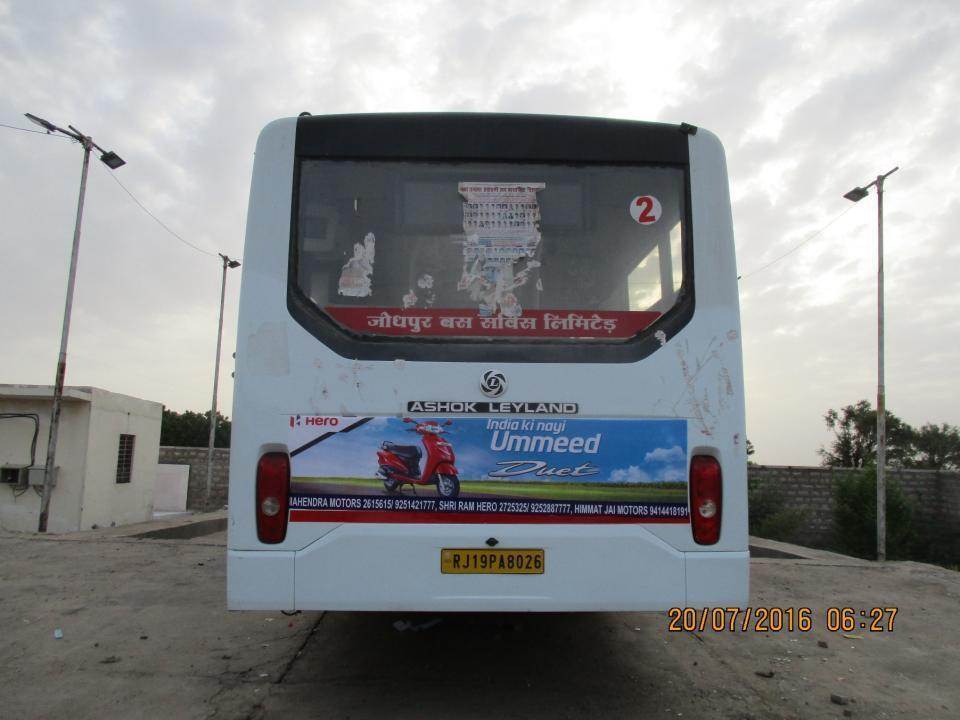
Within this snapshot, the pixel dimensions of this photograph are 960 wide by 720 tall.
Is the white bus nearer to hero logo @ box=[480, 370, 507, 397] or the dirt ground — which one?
hero logo @ box=[480, 370, 507, 397]

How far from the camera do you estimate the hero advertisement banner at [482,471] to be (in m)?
3.58

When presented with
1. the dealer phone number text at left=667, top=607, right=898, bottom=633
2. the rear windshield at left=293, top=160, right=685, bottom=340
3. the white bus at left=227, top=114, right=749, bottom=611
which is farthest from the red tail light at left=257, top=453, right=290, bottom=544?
the dealer phone number text at left=667, top=607, right=898, bottom=633

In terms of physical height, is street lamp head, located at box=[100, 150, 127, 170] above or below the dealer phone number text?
above

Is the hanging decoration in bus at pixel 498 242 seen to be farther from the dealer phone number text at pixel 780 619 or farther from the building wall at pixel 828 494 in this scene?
the building wall at pixel 828 494

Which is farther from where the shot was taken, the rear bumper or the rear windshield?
the rear windshield

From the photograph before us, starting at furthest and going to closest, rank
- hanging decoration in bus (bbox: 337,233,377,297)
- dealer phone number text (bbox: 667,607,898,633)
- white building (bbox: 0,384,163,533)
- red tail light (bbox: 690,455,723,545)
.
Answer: white building (bbox: 0,384,163,533) → dealer phone number text (bbox: 667,607,898,633) → hanging decoration in bus (bbox: 337,233,377,297) → red tail light (bbox: 690,455,723,545)

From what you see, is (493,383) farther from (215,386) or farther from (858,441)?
(858,441)

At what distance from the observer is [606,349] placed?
3.75 m

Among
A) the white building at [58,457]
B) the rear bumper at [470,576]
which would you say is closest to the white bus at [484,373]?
the rear bumper at [470,576]

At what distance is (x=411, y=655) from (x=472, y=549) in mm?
2020

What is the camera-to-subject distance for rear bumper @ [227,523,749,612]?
11.6ft

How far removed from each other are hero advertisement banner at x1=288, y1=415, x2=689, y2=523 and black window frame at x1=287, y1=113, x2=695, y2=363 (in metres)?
0.37

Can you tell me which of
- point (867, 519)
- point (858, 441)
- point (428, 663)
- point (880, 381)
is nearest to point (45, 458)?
point (428, 663)

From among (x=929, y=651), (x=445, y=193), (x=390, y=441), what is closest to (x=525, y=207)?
(x=445, y=193)
